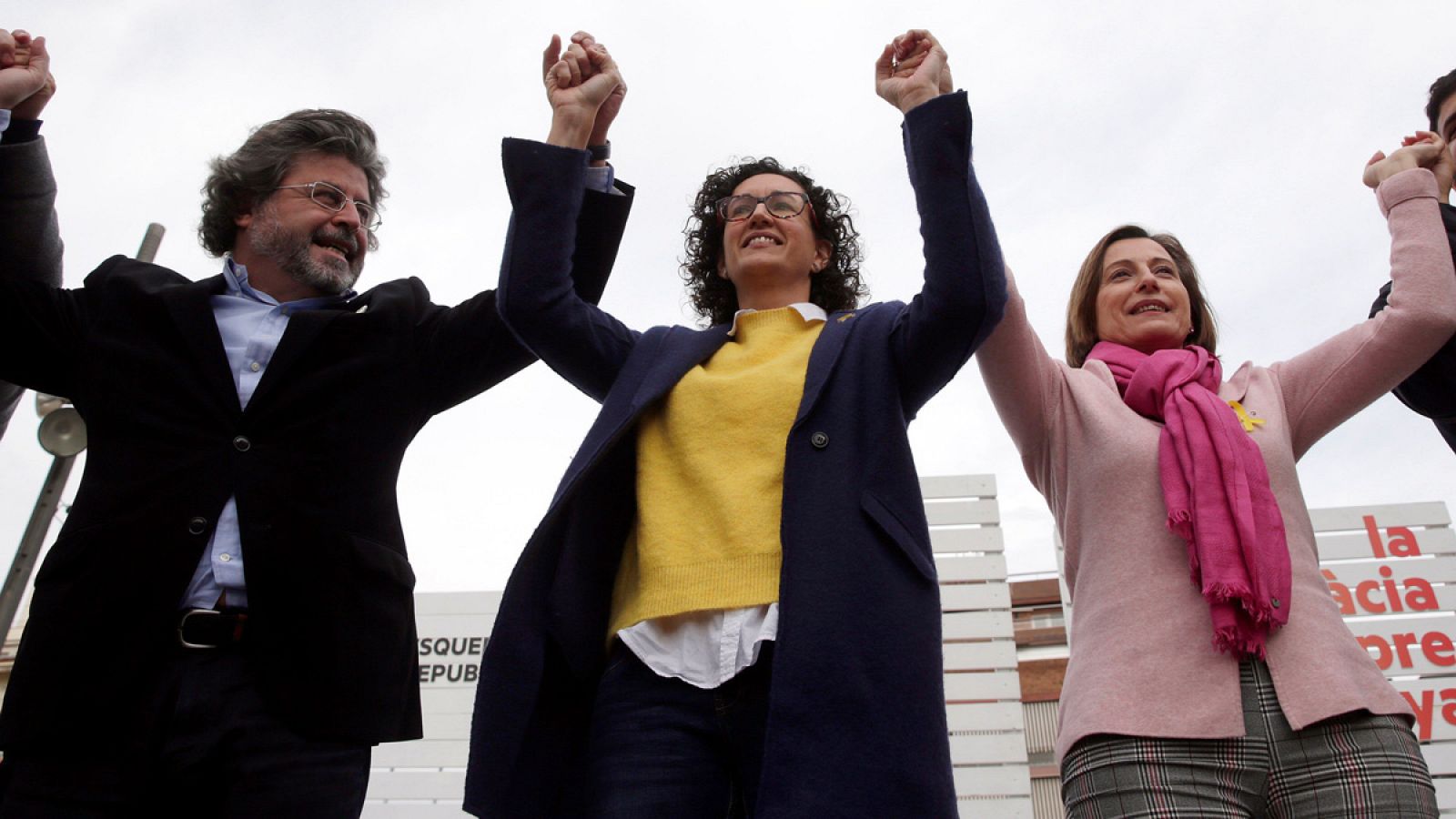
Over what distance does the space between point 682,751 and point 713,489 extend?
458mm

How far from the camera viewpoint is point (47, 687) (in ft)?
6.91

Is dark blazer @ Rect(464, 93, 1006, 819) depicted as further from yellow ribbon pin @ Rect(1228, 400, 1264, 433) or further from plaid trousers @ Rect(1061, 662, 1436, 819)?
yellow ribbon pin @ Rect(1228, 400, 1264, 433)

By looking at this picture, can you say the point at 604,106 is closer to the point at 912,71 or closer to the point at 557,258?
the point at 557,258

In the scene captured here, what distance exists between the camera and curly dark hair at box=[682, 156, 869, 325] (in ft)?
9.75

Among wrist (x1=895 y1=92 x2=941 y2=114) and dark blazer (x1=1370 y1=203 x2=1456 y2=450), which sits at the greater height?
wrist (x1=895 y1=92 x2=941 y2=114)

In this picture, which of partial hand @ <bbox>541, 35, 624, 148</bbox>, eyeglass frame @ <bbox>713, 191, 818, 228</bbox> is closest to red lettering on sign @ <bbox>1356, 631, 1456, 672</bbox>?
eyeglass frame @ <bbox>713, 191, 818, 228</bbox>

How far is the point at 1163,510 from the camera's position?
2539mm

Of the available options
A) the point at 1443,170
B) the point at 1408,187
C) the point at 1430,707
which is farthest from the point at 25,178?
the point at 1430,707

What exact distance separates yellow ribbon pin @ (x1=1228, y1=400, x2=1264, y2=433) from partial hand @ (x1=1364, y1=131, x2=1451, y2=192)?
0.73m

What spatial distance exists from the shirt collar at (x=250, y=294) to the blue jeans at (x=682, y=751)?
1224mm

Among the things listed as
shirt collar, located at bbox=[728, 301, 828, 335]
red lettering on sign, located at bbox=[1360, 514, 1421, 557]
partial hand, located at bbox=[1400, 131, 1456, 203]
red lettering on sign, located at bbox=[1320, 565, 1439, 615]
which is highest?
red lettering on sign, located at bbox=[1360, 514, 1421, 557]

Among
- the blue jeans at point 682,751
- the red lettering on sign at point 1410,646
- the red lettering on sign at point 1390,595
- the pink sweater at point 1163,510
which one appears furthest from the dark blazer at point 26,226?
the red lettering on sign at point 1410,646

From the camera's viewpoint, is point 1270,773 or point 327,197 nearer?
point 1270,773

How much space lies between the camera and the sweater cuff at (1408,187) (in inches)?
114
